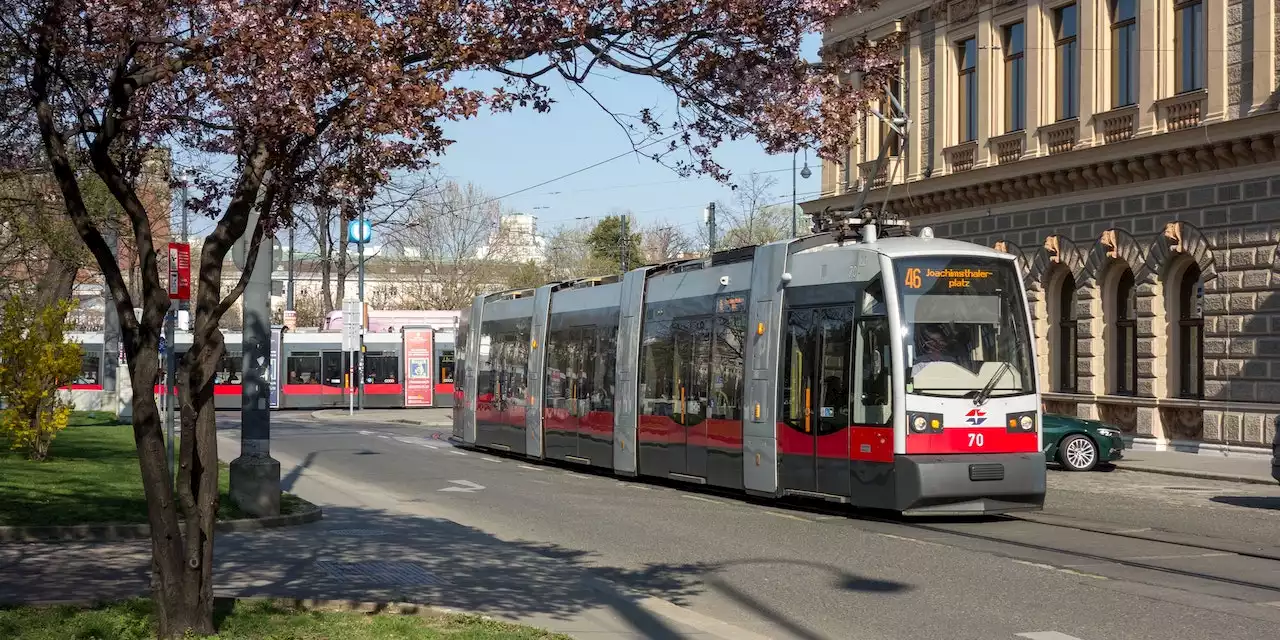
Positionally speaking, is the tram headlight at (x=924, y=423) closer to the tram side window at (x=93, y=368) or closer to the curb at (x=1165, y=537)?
the curb at (x=1165, y=537)

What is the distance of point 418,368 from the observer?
56438mm

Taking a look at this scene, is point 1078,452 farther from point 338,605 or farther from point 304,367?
point 304,367

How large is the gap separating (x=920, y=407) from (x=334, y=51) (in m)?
9.76

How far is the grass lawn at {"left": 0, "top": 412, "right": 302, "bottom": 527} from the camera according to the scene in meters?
14.7

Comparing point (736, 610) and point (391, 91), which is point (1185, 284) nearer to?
point (736, 610)

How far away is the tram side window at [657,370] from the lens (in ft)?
70.1

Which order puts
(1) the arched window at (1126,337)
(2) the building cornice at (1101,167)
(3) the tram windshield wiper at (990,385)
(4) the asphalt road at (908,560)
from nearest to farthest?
(4) the asphalt road at (908,560)
(3) the tram windshield wiper at (990,385)
(2) the building cornice at (1101,167)
(1) the arched window at (1126,337)

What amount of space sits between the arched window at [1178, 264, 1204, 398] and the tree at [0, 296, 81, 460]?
71.6 feet

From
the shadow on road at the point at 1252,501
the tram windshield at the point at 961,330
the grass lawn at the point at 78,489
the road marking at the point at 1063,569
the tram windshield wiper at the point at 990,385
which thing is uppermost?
the tram windshield at the point at 961,330

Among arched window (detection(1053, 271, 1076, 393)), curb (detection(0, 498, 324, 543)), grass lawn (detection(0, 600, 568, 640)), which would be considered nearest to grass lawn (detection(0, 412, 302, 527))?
curb (detection(0, 498, 324, 543))

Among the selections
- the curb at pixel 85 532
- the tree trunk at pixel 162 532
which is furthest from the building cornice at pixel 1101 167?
the tree trunk at pixel 162 532

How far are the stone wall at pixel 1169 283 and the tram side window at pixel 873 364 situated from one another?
11.9 metres

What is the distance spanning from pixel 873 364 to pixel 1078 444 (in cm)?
1131

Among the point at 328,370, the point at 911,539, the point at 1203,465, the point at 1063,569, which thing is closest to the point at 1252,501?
the point at 1203,465
